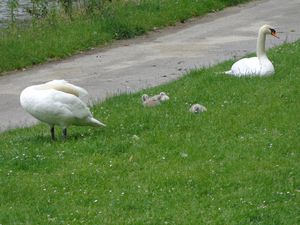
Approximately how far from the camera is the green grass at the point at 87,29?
13.9m

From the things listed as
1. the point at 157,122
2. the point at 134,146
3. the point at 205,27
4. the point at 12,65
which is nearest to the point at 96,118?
the point at 157,122

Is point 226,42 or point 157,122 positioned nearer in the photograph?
point 157,122

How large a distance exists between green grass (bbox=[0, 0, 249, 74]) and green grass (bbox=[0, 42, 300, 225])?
3.83 m

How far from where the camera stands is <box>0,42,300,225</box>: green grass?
262 inches

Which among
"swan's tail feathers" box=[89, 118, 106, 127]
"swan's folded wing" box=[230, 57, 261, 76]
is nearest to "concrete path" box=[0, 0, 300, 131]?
"swan's folded wing" box=[230, 57, 261, 76]

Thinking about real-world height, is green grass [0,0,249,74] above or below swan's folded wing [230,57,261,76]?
below

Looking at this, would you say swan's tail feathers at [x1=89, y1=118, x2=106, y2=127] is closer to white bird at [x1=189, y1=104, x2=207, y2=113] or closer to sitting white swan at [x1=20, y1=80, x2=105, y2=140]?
sitting white swan at [x1=20, y1=80, x2=105, y2=140]

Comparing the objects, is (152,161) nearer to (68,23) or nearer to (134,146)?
(134,146)

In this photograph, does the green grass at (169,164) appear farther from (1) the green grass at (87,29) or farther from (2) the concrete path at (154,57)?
(1) the green grass at (87,29)

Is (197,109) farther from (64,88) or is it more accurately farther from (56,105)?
(56,105)

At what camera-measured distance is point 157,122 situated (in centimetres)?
918

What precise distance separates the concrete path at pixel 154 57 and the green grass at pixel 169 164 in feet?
5.95

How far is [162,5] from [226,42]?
2.77m

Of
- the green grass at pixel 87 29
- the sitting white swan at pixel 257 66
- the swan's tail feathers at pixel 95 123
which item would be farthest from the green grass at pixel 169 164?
the green grass at pixel 87 29
